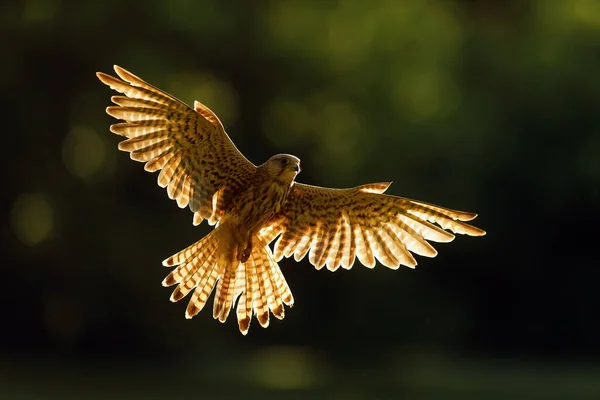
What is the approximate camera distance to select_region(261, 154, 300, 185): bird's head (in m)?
7.17

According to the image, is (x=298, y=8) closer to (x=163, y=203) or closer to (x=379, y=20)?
(x=379, y=20)

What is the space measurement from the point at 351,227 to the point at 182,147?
1475mm

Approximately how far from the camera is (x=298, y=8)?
2584 cm

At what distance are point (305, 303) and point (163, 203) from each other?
438 cm

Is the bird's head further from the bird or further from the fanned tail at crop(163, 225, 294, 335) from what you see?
the fanned tail at crop(163, 225, 294, 335)

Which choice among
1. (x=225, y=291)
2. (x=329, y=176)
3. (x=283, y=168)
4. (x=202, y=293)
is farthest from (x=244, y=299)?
(x=329, y=176)

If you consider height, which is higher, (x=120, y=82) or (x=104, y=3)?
(x=104, y=3)
